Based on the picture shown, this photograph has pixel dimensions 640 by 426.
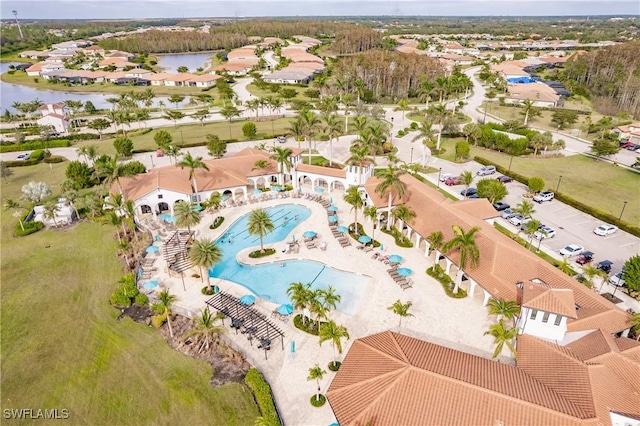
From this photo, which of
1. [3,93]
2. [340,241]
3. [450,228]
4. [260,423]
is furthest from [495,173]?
[3,93]

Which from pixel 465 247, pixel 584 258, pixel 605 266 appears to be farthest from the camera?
pixel 584 258

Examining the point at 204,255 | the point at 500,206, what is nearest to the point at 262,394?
the point at 204,255

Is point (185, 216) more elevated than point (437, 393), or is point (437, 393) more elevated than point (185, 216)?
point (185, 216)

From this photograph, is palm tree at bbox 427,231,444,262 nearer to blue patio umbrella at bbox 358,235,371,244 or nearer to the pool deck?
the pool deck

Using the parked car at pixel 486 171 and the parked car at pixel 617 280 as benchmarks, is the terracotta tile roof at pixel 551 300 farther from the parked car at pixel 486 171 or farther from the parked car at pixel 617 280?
the parked car at pixel 486 171

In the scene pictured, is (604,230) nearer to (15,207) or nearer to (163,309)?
(163,309)

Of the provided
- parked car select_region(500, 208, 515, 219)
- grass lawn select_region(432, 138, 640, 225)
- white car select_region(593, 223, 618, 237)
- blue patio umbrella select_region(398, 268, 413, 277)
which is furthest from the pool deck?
grass lawn select_region(432, 138, 640, 225)
